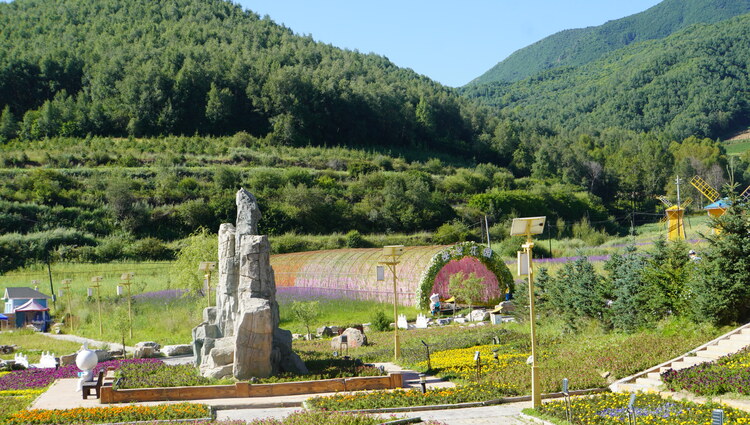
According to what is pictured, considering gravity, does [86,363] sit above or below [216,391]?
above

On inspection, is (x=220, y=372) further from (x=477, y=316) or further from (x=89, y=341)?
(x=477, y=316)

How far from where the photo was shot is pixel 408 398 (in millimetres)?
15805

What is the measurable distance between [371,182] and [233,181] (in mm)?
13944

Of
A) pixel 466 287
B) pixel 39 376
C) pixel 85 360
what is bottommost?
pixel 39 376

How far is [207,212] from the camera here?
60.4 m

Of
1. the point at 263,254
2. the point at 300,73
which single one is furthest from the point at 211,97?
the point at 263,254

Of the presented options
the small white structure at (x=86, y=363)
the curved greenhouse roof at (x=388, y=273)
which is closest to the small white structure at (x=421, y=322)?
the curved greenhouse roof at (x=388, y=273)

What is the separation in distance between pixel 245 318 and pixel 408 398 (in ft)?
14.8

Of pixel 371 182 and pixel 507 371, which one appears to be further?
pixel 371 182

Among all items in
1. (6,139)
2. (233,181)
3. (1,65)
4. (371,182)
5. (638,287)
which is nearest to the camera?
(638,287)

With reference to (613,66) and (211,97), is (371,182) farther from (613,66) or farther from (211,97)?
(613,66)

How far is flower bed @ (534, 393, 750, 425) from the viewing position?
40.8 ft

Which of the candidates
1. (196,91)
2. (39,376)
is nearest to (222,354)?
(39,376)

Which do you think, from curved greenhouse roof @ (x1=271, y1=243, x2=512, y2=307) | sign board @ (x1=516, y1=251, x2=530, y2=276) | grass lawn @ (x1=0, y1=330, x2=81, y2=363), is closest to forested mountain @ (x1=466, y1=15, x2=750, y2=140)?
curved greenhouse roof @ (x1=271, y1=243, x2=512, y2=307)
